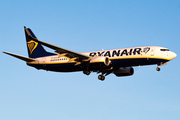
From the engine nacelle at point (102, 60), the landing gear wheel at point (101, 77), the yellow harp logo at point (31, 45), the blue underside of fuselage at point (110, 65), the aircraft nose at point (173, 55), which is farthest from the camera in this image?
the yellow harp logo at point (31, 45)

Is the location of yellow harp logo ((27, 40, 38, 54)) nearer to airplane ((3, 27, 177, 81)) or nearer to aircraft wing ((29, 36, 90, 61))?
airplane ((3, 27, 177, 81))

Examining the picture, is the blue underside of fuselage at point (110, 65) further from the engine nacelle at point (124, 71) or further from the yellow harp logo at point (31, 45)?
the yellow harp logo at point (31, 45)

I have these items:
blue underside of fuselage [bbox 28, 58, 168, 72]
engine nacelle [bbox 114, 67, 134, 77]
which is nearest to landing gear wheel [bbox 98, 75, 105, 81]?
blue underside of fuselage [bbox 28, 58, 168, 72]

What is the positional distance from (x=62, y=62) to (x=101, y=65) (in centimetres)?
877

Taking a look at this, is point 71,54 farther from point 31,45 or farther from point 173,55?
point 173,55

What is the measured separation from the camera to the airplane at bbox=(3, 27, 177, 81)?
46.5 metres

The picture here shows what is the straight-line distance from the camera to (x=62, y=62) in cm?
5275

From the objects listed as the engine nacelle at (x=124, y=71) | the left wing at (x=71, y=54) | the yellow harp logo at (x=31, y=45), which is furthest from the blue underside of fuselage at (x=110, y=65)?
the yellow harp logo at (x=31, y=45)

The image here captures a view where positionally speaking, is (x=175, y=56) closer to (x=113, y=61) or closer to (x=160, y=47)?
(x=160, y=47)

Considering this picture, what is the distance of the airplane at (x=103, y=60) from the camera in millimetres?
46469

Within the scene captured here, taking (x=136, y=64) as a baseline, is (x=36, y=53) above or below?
above

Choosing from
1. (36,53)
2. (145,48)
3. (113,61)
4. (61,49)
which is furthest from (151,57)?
(36,53)

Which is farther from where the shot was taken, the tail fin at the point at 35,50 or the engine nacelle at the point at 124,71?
the tail fin at the point at 35,50

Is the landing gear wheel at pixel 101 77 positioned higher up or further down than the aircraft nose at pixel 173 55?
further down
